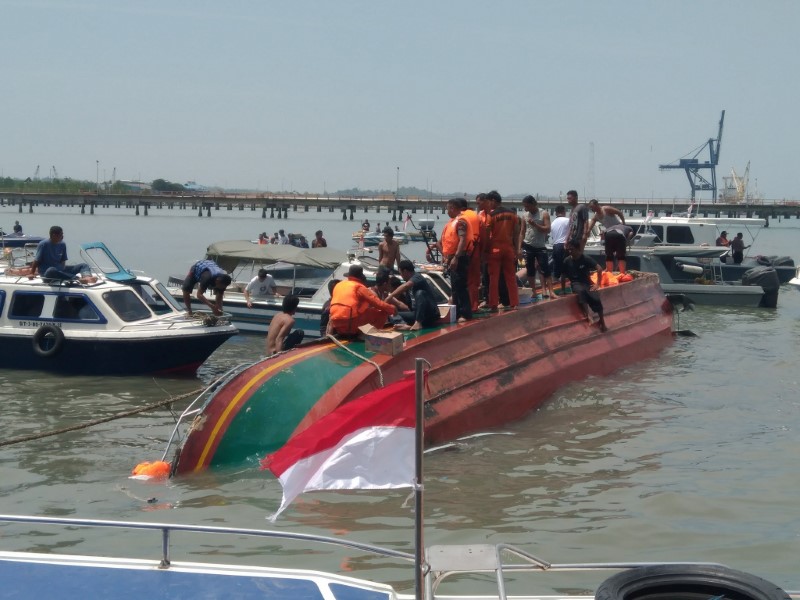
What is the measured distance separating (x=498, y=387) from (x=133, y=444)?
4.97 meters

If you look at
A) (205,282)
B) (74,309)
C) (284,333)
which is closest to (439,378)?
(284,333)

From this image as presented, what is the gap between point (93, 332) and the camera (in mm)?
17094

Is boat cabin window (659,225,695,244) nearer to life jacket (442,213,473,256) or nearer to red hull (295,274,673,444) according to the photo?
red hull (295,274,673,444)

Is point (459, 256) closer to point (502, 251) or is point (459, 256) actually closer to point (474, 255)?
point (474, 255)

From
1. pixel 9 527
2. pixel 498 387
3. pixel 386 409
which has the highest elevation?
pixel 386 409

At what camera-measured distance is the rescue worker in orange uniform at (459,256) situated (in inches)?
526

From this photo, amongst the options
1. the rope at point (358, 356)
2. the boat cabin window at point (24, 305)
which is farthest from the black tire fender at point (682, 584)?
the boat cabin window at point (24, 305)

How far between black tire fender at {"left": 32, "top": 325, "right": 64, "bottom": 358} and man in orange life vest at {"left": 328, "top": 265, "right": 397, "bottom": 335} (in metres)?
6.86

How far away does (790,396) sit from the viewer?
1612cm

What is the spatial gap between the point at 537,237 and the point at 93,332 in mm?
8228

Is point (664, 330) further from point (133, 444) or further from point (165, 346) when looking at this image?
point (133, 444)

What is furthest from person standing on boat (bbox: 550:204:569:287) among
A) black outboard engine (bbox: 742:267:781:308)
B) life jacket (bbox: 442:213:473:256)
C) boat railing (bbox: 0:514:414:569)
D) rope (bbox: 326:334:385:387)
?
black outboard engine (bbox: 742:267:781:308)

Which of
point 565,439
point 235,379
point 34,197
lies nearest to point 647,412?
point 565,439

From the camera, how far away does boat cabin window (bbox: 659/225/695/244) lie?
3378 centimetres
